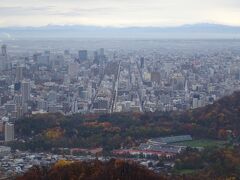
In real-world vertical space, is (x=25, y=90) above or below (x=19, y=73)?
below

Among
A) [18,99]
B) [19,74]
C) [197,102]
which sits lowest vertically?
[18,99]

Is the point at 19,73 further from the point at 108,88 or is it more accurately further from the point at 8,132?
the point at 8,132

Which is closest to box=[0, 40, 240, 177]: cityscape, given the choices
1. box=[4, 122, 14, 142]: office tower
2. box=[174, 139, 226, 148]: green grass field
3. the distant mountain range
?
box=[4, 122, 14, 142]: office tower

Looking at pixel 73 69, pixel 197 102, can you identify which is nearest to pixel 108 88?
pixel 197 102

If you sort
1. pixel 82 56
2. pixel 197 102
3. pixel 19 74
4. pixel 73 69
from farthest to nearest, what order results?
pixel 82 56 → pixel 73 69 → pixel 19 74 → pixel 197 102

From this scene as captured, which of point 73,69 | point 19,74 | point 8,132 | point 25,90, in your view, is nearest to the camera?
point 8,132

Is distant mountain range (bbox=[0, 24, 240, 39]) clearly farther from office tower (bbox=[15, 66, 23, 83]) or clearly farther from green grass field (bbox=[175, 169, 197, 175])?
green grass field (bbox=[175, 169, 197, 175])

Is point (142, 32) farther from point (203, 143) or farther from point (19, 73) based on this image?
point (203, 143)

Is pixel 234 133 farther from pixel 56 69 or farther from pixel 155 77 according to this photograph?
pixel 56 69

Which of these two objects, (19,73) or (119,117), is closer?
(119,117)
